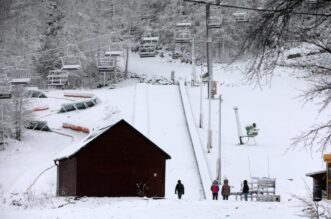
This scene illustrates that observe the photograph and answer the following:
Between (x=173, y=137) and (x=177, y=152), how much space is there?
3145 mm

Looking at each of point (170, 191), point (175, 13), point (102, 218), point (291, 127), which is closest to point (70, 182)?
point (170, 191)

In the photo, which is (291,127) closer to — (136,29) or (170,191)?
(170,191)

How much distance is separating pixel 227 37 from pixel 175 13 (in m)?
6.66

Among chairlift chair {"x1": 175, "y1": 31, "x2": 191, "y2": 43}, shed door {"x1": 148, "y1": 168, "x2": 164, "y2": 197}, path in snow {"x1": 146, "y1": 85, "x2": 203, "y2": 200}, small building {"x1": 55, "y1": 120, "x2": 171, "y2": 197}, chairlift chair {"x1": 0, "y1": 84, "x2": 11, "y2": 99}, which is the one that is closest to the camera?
small building {"x1": 55, "y1": 120, "x2": 171, "y2": 197}

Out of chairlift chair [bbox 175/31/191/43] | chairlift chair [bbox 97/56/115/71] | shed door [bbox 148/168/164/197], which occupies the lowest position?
shed door [bbox 148/168/164/197]

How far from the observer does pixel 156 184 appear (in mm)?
26594

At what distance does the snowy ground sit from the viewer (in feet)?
60.7

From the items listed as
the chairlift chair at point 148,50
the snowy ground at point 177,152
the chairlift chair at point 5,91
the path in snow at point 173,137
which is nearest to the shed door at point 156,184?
the snowy ground at point 177,152

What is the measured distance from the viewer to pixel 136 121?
1688 inches

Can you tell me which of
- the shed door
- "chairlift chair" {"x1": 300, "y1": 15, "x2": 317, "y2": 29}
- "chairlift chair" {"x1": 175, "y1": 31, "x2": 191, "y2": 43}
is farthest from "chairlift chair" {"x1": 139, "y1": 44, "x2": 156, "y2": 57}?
"chairlift chair" {"x1": 300, "y1": 15, "x2": 317, "y2": 29}

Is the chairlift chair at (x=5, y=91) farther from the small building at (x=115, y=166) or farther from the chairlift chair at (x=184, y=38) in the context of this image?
the chairlift chair at (x=184, y=38)

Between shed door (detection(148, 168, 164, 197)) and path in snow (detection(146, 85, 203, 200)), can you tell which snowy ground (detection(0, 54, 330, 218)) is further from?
shed door (detection(148, 168, 164, 197))

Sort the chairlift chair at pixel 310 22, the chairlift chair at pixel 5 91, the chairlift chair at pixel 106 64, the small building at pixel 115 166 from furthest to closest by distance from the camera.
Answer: the chairlift chair at pixel 106 64 → the chairlift chair at pixel 5 91 → the small building at pixel 115 166 → the chairlift chair at pixel 310 22

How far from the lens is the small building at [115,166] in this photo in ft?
85.1
